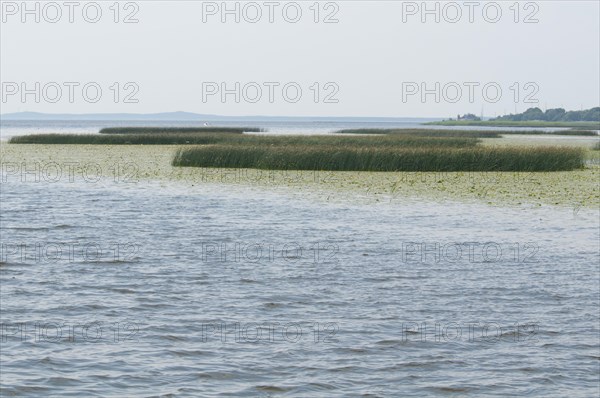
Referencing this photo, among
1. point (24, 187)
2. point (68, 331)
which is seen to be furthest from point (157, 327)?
point (24, 187)

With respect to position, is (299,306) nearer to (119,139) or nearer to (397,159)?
(397,159)

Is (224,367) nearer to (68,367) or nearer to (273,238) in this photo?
Answer: (68,367)

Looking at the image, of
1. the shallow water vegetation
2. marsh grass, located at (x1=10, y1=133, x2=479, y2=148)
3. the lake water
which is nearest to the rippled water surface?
the lake water

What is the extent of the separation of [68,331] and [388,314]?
3.62 metres

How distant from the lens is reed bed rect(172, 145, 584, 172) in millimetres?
34406

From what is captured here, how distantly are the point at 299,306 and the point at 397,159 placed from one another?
2373 centimetres

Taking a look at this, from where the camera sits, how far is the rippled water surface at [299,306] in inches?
329

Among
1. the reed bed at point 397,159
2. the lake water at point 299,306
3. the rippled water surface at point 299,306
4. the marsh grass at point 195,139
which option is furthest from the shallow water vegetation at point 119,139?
→ the rippled water surface at point 299,306

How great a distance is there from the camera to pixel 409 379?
8398mm

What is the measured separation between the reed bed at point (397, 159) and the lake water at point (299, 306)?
1420cm

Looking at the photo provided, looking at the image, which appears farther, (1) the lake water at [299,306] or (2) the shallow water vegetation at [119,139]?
(2) the shallow water vegetation at [119,139]

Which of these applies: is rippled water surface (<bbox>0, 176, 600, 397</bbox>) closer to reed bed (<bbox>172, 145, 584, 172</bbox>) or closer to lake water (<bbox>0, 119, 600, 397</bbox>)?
lake water (<bbox>0, 119, 600, 397</bbox>)

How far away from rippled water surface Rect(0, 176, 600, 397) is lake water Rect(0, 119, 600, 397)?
0.03 m

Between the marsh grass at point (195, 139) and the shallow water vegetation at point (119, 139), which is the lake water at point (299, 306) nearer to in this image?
the marsh grass at point (195, 139)
